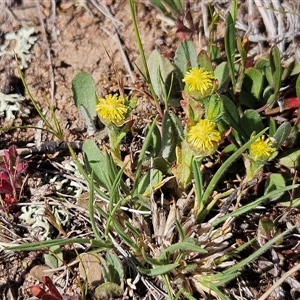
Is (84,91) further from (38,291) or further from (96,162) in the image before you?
(38,291)

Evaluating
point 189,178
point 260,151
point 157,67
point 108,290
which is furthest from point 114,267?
point 157,67

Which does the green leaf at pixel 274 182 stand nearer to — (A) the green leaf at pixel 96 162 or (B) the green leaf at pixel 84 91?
(A) the green leaf at pixel 96 162

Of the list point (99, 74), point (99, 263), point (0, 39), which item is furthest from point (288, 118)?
point (0, 39)

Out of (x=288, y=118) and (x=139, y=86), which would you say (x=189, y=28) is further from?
(x=288, y=118)

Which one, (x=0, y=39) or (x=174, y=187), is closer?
(x=174, y=187)

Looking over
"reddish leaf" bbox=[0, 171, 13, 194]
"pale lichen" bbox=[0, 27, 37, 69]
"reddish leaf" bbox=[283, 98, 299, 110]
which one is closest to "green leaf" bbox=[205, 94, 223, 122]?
"reddish leaf" bbox=[283, 98, 299, 110]

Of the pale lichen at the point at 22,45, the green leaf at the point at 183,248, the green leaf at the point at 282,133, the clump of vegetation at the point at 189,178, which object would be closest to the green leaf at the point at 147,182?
the clump of vegetation at the point at 189,178
